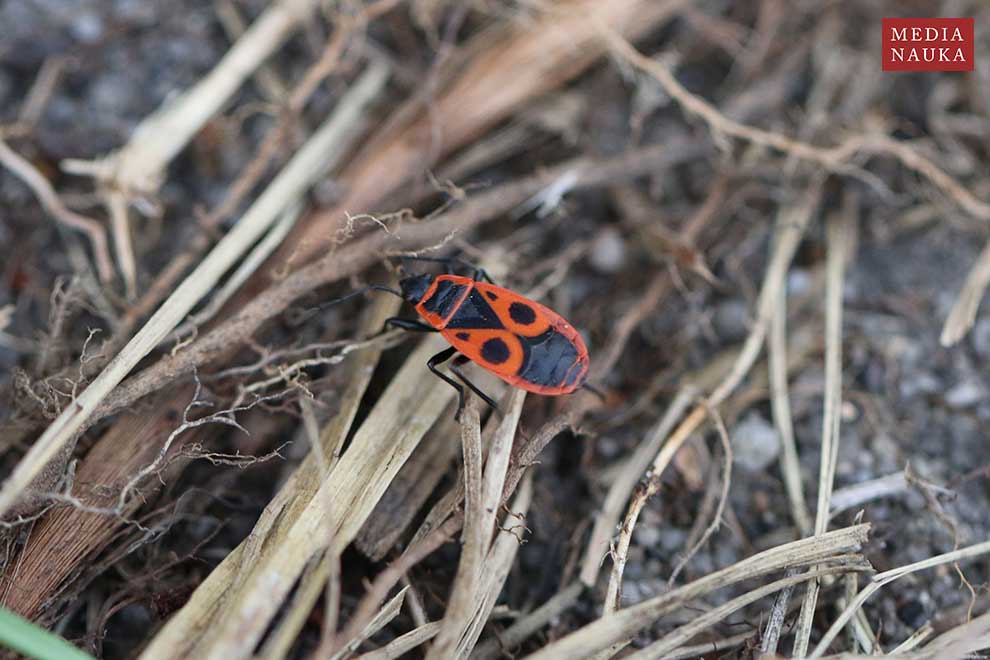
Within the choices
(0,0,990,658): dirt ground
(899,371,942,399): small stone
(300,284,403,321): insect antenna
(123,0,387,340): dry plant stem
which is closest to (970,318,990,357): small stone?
(0,0,990,658): dirt ground

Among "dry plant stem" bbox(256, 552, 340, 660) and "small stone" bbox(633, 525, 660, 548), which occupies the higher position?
"small stone" bbox(633, 525, 660, 548)

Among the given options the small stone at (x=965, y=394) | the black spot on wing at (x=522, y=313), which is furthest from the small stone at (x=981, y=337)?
the black spot on wing at (x=522, y=313)

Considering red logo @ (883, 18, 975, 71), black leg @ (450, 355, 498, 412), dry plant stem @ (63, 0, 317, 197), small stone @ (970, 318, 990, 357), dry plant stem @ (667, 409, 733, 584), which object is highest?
red logo @ (883, 18, 975, 71)

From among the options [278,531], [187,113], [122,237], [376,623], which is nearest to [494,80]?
[187,113]

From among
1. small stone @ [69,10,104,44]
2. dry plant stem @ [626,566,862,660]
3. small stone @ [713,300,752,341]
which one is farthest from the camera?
small stone @ [69,10,104,44]

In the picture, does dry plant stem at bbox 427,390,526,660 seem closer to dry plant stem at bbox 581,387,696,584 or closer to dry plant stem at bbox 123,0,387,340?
dry plant stem at bbox 581,387,696,584

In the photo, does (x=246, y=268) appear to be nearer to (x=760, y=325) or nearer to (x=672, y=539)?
(x=672, y=539)

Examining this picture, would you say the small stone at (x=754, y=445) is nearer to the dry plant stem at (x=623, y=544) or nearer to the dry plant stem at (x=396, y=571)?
the dry plant stem at (x=623, y=544)
